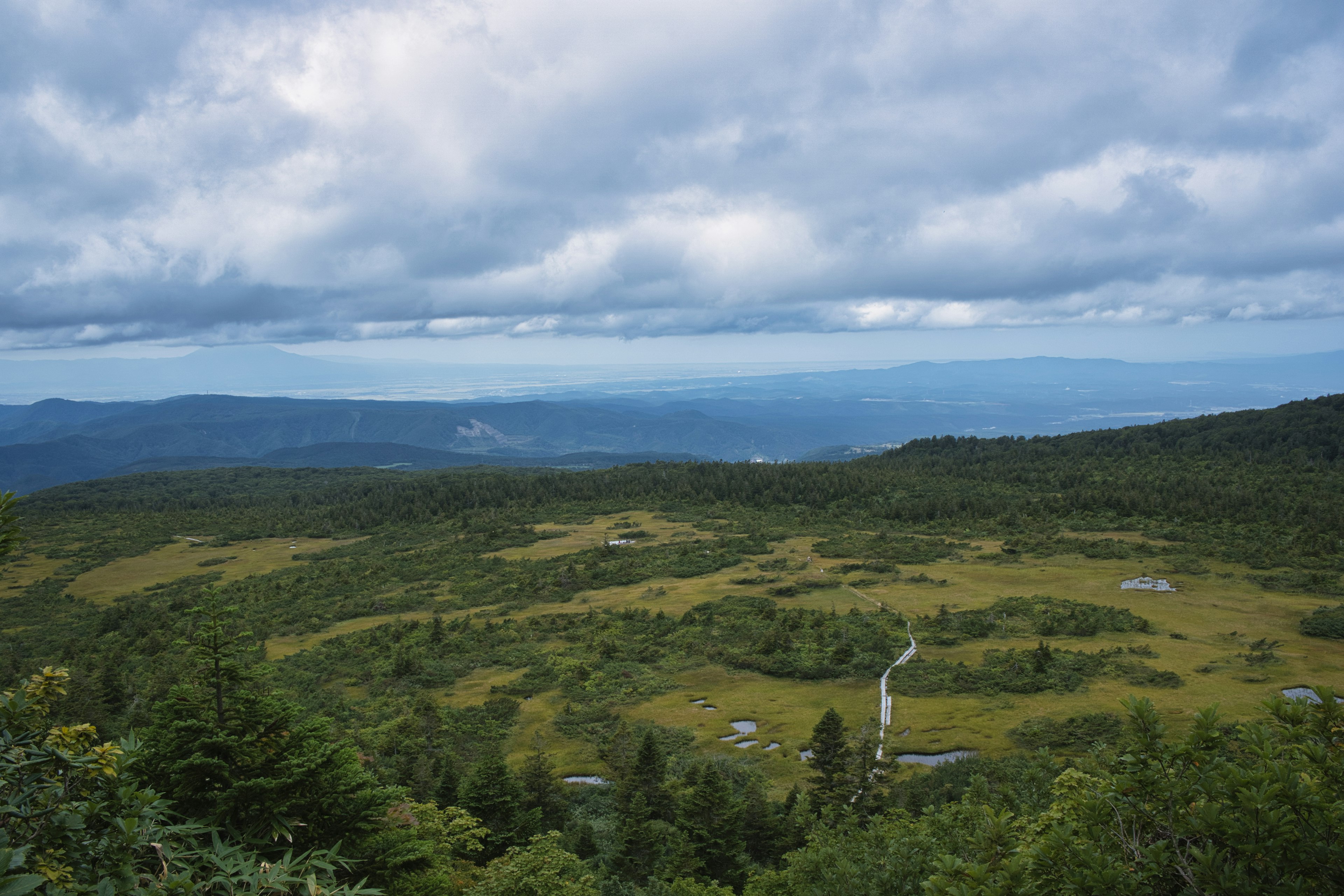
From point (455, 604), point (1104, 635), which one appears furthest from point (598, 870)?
point (455, 604)

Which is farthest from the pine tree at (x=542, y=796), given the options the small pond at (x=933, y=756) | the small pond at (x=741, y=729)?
the small pond at (x=933, y=756)

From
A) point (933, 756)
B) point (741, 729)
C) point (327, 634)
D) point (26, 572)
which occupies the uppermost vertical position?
point (933, 756)

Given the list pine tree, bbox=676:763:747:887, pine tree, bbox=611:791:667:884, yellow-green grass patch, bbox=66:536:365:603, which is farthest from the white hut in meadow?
yellow-green grass patch, bbox=66:536:365:603

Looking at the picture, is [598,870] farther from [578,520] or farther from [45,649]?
[578,520]

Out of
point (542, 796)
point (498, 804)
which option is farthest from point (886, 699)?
point (498, 804)

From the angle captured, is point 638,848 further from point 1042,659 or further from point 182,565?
point 182,565

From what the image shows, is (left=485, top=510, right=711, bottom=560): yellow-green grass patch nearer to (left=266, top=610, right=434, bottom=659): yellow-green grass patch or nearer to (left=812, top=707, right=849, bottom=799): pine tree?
(left=266, top=610, right=434, bottom=659): yellow-green grass patch

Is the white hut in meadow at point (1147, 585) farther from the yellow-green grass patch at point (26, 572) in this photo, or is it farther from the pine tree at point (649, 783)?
the yellow-green grass patch at point (26, 572)
